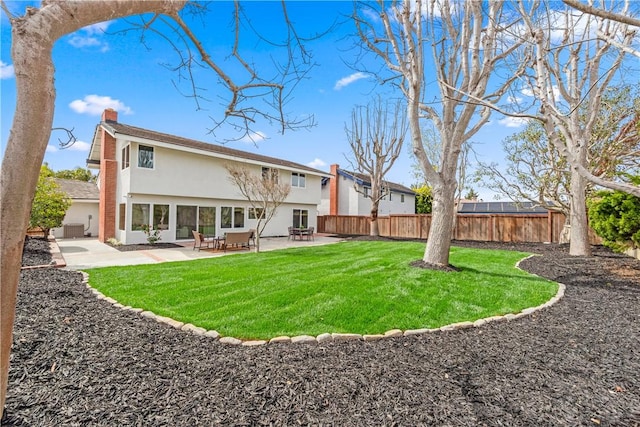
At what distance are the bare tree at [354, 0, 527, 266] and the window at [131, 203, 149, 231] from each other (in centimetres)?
1248

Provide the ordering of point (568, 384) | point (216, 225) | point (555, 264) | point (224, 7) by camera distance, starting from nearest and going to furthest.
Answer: point (568, 384), point (224, 7), point (555, 264), point (216, 225)

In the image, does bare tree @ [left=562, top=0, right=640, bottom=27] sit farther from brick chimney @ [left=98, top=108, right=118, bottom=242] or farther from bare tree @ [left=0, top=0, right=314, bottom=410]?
brick chimney @ [left=98, top=108, right=118, bottom=242]

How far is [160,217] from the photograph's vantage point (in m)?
15.1

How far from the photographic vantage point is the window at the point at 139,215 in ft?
46.4

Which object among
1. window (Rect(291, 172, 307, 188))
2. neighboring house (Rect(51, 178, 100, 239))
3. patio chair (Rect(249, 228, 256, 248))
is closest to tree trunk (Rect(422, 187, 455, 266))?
patio chair (Rect(249, 228, 256, 248))

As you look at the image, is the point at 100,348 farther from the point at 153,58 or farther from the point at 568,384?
the point at 568,384

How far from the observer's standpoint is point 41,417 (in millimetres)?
2207

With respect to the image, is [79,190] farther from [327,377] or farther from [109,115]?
[327,377]

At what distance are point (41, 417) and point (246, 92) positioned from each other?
12.6ft

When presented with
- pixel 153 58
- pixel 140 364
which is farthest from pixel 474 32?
pixel 140 364

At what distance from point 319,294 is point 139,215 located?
1255 centimetres

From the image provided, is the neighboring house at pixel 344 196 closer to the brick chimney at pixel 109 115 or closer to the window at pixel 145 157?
the window at pixel 145 157

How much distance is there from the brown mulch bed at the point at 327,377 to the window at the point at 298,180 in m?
17.7

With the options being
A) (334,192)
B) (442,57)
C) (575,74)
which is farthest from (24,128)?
(334,192)
